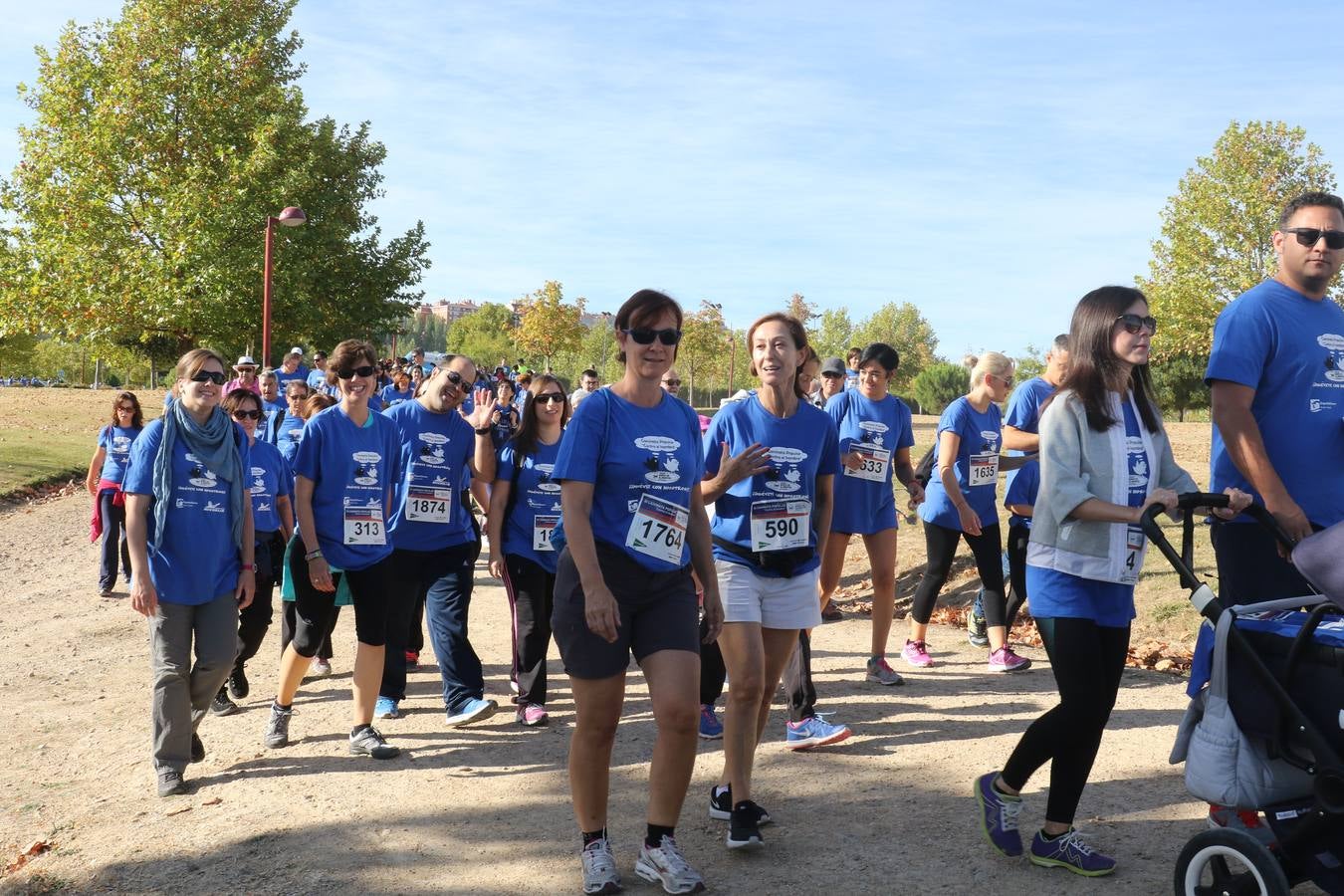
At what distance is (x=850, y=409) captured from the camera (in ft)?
25.4

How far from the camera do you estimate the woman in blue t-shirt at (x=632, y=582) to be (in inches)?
159

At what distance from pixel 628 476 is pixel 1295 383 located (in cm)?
242

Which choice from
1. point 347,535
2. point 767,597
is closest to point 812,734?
point 767,597

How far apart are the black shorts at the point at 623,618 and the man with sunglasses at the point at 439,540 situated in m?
2.69

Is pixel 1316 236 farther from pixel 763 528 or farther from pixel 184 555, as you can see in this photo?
pixel 184 555

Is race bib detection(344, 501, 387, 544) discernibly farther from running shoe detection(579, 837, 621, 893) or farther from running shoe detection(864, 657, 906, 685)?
running shoe detection(864, 657, 906, 685)

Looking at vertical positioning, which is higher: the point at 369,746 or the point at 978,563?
the point at 978,563

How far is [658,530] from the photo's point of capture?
13.6ft

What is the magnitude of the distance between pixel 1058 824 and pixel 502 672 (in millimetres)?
4645

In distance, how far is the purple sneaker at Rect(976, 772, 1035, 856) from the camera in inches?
173

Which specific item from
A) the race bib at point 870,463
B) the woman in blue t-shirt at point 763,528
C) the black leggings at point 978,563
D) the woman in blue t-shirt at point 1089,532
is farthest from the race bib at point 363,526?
the black leggings at point 978,563

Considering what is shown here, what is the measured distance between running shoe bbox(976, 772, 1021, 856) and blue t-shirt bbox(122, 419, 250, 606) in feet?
12.0

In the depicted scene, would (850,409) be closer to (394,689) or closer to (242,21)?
(394,689)

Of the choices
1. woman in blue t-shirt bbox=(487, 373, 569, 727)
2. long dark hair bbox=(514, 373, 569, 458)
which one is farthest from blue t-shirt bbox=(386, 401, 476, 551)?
long dark hair bbox=(514, 373, 569, 458)
